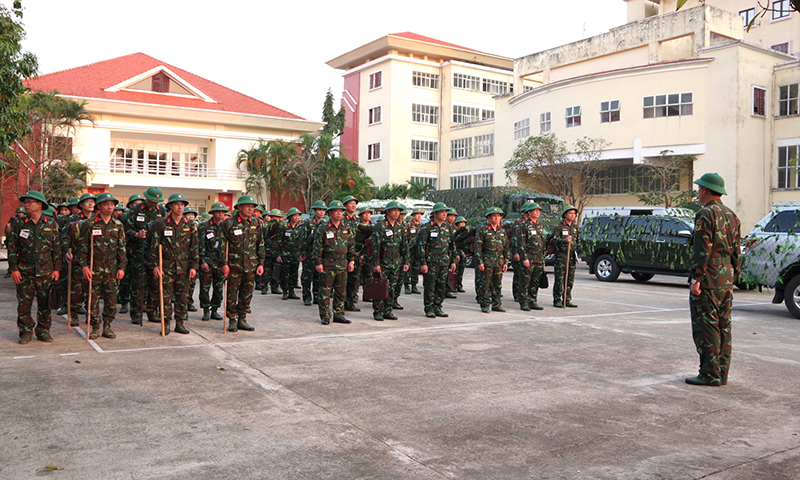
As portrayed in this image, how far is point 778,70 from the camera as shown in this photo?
29.8m

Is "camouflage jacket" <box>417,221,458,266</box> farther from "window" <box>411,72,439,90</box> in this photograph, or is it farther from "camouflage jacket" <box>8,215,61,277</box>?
"window" <box>411,72,439,90</box>

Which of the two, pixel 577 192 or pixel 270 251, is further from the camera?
pixel 577 192

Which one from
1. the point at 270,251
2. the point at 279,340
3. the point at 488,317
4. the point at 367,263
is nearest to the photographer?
the point at 279,340

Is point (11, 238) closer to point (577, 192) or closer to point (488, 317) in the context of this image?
point (488, 317)

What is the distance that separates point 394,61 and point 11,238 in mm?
41831

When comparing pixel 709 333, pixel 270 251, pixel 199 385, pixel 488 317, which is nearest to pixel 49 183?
pixel 270 251

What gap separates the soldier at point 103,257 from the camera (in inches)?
344

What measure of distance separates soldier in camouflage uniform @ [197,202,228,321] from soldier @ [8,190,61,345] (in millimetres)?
2446

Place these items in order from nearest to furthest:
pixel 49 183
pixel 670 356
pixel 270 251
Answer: pixel 670 356
pixel 270 251
pixel 49 183

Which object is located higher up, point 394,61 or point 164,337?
point 394,61

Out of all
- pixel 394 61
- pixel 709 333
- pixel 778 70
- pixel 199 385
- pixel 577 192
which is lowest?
pixel 199 385

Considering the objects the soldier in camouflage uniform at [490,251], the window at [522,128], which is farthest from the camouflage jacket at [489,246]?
the window at [522,128]

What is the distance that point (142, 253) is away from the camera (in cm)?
1034

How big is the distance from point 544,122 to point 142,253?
27364 millimetres
